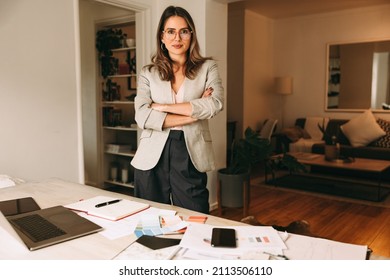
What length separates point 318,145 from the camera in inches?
207

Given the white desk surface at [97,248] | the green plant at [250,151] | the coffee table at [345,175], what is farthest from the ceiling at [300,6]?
the white desk surface at [97,248]

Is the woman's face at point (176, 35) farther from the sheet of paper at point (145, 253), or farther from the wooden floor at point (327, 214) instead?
the wooden floor at point (327, 214)

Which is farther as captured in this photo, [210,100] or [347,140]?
[347,140]

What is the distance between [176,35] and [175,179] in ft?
2.19

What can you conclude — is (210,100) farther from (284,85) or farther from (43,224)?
(284,85)

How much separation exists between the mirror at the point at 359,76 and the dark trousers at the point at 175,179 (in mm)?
4833

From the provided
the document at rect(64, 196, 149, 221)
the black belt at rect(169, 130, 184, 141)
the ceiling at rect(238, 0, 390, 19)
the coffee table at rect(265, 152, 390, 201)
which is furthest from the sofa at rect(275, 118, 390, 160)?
Result: the document at rect(64, 196, 149, 221)

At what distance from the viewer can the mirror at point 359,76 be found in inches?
218

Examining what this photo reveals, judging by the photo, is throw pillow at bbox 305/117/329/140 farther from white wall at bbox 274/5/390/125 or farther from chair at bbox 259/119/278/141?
chair at bbox 259/119/278/141

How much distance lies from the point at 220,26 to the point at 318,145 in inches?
101

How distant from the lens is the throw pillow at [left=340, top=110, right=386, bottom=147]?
5.05 meters

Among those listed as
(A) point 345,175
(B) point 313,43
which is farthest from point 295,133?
(B) point 313,43

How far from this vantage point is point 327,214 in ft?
11.8
